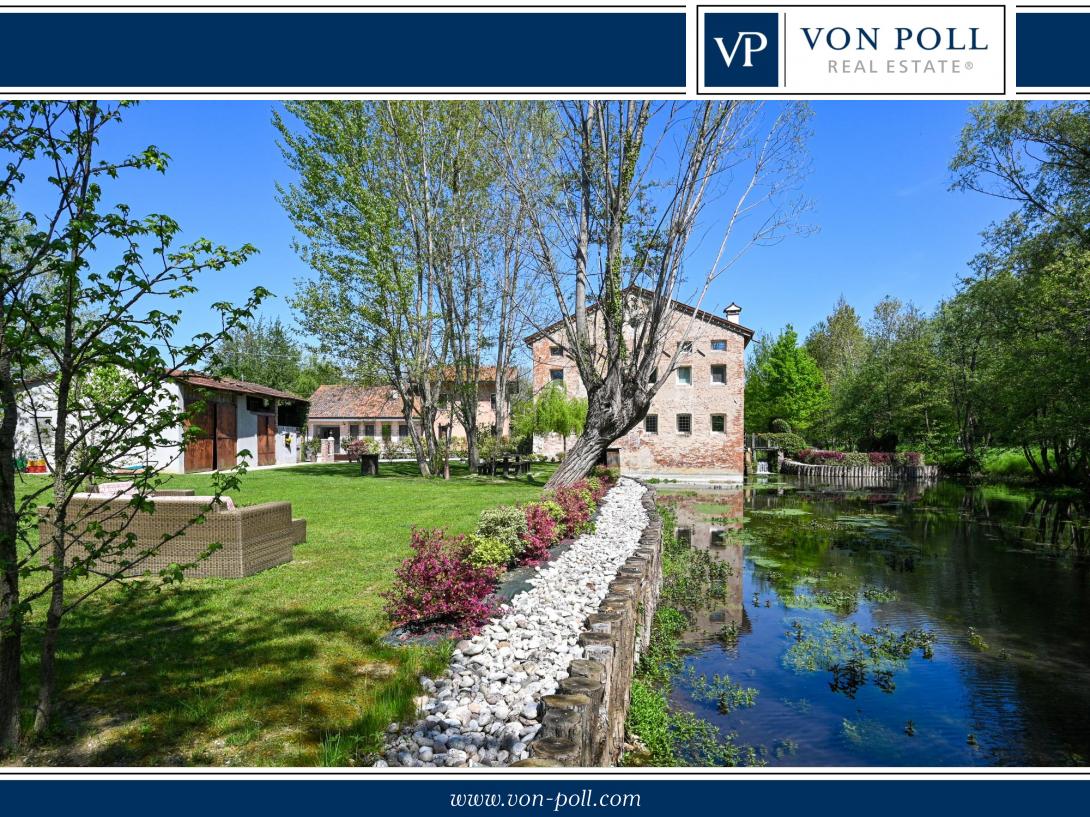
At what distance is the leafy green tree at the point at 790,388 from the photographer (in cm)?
4588

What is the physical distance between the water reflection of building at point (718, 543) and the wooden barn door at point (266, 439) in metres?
19.8

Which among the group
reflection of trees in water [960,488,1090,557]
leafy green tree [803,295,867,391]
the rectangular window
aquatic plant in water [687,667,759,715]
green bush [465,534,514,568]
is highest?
leafy green tree [803,295,867,391]

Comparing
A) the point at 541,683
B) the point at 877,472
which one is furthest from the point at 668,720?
the point at 877,472

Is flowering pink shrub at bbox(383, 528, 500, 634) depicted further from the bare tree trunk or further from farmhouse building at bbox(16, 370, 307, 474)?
farmhouse building at bbox(16, 370, 307, 474)

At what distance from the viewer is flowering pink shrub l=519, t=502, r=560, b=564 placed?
682 centimetres

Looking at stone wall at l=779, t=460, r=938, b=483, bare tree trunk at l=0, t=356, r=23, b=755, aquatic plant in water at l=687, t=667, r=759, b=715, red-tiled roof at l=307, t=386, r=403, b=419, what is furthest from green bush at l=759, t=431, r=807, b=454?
bare tree trunk at l=0, t=356, r=23, b=755

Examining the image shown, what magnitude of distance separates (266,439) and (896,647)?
27472 millimetres

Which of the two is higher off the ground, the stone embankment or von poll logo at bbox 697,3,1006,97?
von poll logo at bbox 697,3,1006,97

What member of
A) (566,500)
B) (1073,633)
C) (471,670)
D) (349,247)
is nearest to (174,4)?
(471,670)

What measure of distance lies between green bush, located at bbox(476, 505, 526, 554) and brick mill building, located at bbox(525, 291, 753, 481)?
81.6 ft

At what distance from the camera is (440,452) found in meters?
21.8

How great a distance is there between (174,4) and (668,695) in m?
7.03

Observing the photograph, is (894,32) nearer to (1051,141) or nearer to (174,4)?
(174,4)
